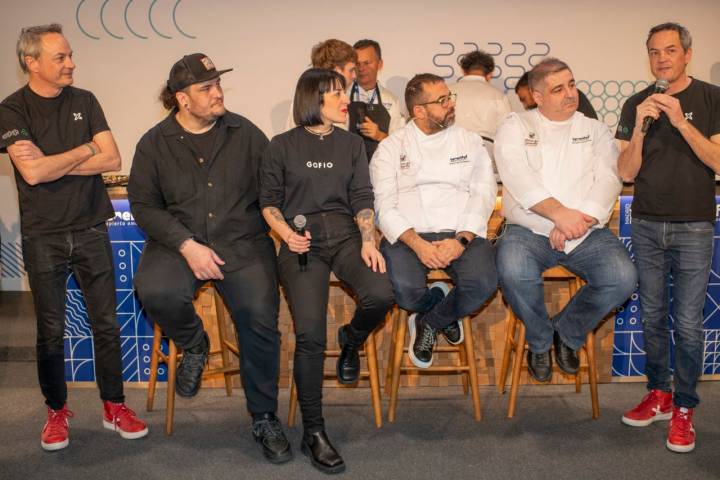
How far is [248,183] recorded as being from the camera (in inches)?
132

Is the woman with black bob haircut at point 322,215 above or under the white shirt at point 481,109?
under

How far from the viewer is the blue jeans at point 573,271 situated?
335 centimetres

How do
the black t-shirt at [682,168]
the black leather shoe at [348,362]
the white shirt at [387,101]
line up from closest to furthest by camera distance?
the black t-shirt at [682,168], the black leather shoe at [348,362], the white shirt at [387,101]

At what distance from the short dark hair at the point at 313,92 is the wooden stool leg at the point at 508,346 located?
4.54 feet

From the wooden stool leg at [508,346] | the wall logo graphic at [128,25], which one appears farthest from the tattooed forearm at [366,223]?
the wall logo graphic at [128,25]

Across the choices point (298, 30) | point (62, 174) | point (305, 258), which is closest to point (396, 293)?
point (305, 258)

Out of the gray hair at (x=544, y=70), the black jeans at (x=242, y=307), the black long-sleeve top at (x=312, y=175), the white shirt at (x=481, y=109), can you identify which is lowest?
the black jeans at (x=242, y=307)

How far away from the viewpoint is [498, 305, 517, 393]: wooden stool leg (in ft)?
12.5

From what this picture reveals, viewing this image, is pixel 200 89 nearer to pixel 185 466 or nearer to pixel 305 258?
pixel 305 258

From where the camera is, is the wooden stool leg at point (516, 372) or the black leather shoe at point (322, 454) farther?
the wooden stool leg at point (516, 372)

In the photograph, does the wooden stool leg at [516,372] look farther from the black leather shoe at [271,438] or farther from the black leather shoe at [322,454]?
the black leather shoe at [271,438]

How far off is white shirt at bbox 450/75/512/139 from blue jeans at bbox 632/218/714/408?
1.99 metres

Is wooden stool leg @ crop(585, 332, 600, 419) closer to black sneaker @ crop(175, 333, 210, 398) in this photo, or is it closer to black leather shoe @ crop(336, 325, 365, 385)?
black leather shoe @ crop(336, 325, 365, 385)

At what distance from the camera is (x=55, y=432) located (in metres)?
3.29
